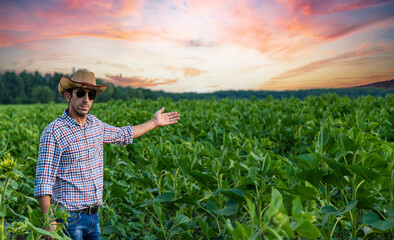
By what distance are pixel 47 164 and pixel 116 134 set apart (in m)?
0.77

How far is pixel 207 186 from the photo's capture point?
230 centimetres

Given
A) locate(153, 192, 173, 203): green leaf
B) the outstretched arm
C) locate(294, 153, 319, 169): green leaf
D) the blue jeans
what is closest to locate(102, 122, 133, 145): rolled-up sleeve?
A: the outstretched arm

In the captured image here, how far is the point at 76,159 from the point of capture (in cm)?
281

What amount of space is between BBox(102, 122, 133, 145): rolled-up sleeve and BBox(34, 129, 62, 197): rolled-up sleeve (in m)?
0.57

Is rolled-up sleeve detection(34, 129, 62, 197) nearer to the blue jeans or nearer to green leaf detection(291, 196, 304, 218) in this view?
the blue jeans

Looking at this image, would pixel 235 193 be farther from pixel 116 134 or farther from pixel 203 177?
pixel 116 134

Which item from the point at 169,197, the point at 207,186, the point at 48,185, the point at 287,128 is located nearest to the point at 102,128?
the point at 48,185

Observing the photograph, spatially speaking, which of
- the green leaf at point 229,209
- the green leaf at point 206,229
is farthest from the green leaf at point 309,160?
the green leaf at point 206,229

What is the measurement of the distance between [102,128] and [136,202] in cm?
75

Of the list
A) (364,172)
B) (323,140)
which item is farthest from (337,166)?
(323,140)

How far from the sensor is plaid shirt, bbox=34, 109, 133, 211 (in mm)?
2629

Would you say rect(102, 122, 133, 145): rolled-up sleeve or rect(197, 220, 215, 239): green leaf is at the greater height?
rect(102, 122, 133, 145): rolled-up sleeve

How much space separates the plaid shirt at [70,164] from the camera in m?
2.63

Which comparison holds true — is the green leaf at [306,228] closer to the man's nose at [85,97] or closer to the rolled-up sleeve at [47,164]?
the rolled-up sleeve at [47,164]
